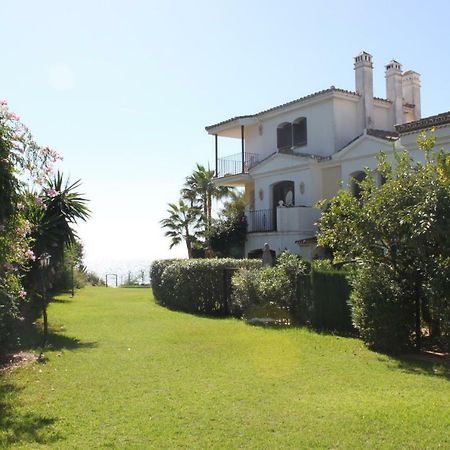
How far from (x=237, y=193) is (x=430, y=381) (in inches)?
995

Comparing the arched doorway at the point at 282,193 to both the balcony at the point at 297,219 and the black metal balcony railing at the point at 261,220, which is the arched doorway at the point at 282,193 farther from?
the balcony at the point at 297,219

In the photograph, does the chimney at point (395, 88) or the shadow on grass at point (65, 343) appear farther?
the chimney at point (395, 88)

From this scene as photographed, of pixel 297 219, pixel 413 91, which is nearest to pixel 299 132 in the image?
pixel 297 219

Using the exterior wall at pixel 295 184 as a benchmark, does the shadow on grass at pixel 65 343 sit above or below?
below

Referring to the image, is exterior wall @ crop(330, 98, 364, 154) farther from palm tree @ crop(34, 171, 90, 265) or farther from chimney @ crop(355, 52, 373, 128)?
palm tree @ crop(34, 171, 90, 265)

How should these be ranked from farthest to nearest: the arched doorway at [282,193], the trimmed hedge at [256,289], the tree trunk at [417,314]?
the arched doorway at [282,193], the trimmed hedge at [256,289], the tree trunk at [417,314]

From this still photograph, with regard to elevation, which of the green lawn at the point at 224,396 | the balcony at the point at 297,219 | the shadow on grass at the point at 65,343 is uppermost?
the balcony at the point at 297,219

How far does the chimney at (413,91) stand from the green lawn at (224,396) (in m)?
19.3

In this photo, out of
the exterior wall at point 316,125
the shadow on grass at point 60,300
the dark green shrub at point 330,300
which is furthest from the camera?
the exterior wall at point 316,125

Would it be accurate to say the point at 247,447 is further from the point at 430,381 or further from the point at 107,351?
the point at 107,351

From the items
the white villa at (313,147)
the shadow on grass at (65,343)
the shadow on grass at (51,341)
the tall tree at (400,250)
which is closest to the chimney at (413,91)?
the white villa at (313,147)

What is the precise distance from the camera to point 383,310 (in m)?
10.6

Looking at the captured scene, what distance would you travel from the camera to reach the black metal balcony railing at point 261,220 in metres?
26.9

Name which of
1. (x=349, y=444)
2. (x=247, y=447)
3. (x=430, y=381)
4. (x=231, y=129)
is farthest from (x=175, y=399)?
(x=231, y=129)
